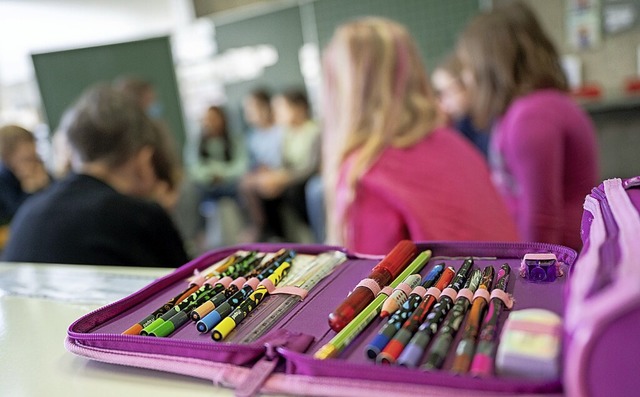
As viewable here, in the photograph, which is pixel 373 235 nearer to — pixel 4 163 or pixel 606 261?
pixel 606 261

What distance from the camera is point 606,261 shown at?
1.25 feet

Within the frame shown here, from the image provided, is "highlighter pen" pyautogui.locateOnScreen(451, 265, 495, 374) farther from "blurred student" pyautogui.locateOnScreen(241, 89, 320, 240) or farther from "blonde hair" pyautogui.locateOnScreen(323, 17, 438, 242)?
"blurred student" pyautogui.locateOnScreen(241, 89, 320, 240)

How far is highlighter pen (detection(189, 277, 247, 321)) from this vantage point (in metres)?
0.56

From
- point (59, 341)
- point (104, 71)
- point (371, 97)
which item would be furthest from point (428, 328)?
point (104, 71)

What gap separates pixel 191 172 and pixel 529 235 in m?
3.02

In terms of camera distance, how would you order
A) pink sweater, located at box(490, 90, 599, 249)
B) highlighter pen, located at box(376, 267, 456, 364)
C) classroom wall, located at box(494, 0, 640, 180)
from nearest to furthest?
1. highlighter pen, located at box(376, 267, 456, 364)
2. pink sweater, located at box(490, 90, 599, 249)
3. classroom wall, located at box(494, 0, 640, 180)

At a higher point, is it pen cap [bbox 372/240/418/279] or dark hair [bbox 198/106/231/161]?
pen cap [bbox 372/240/418/279]

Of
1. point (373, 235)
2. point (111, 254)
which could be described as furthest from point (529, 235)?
point (111, 254)

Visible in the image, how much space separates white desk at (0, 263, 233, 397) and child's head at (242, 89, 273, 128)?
2961 mm

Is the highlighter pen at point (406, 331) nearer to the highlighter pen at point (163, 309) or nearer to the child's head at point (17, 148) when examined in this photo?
the highlighter pen at point (163, 309)

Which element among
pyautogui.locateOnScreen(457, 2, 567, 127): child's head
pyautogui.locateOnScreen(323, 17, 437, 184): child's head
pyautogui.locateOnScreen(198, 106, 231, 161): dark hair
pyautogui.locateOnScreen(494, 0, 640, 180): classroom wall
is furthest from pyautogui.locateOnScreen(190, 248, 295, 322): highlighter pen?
pyautogui.locateOnScreen(198, 106, 231, 161): dark hair

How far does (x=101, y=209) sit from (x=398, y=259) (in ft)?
2.53

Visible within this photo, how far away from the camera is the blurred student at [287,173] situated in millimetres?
3613

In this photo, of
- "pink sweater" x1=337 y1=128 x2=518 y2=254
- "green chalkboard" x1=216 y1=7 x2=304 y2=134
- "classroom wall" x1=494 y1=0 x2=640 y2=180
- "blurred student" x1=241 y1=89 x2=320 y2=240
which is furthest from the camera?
"green chalkboard" x1=216 y1=7 x2=304 y2=134
